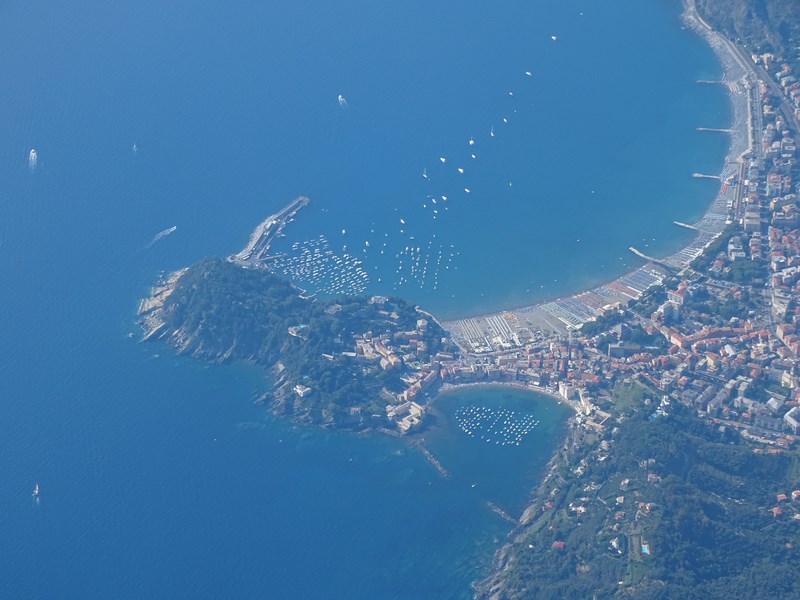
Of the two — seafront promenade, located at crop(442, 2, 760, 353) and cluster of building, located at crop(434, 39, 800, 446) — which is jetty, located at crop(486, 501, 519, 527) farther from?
seafront promenade, located at crop(442, 2, 760, 353)

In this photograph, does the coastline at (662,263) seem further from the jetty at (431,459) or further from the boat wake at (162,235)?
the boat wake at (162,235)

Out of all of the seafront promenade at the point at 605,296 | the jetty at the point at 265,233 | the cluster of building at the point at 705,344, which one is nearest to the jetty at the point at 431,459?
the cluster of building at the point at 705,344

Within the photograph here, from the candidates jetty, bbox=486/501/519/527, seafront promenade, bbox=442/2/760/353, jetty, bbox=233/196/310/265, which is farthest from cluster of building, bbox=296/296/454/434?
jetty, bbox=233/196/310/265

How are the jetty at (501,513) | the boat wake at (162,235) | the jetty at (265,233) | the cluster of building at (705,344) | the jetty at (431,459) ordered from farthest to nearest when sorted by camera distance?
1. the boat wake at (162,235)
2. the jetty at (265,233)
3. the cluster of building at (705,344)
4. the jetty at (431,459)
5. the jetty at (501,513)

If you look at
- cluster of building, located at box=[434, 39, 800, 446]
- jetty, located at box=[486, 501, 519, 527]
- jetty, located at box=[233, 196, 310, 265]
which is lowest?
jetty, located at box=[486, 501, 519, 527]

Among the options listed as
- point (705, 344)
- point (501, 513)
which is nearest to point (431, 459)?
point (501, 513)

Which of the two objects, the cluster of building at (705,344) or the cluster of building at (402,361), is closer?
the cluster of building at (705,344)

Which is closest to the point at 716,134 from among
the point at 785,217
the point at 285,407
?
the point at 785,217

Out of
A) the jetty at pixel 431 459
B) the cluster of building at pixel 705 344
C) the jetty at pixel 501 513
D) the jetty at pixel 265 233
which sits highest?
the jetty at pixel 265 233

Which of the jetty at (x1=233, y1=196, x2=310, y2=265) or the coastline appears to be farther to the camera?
the jetty at (x1=233, y1=196, x2=310, y2=265)
